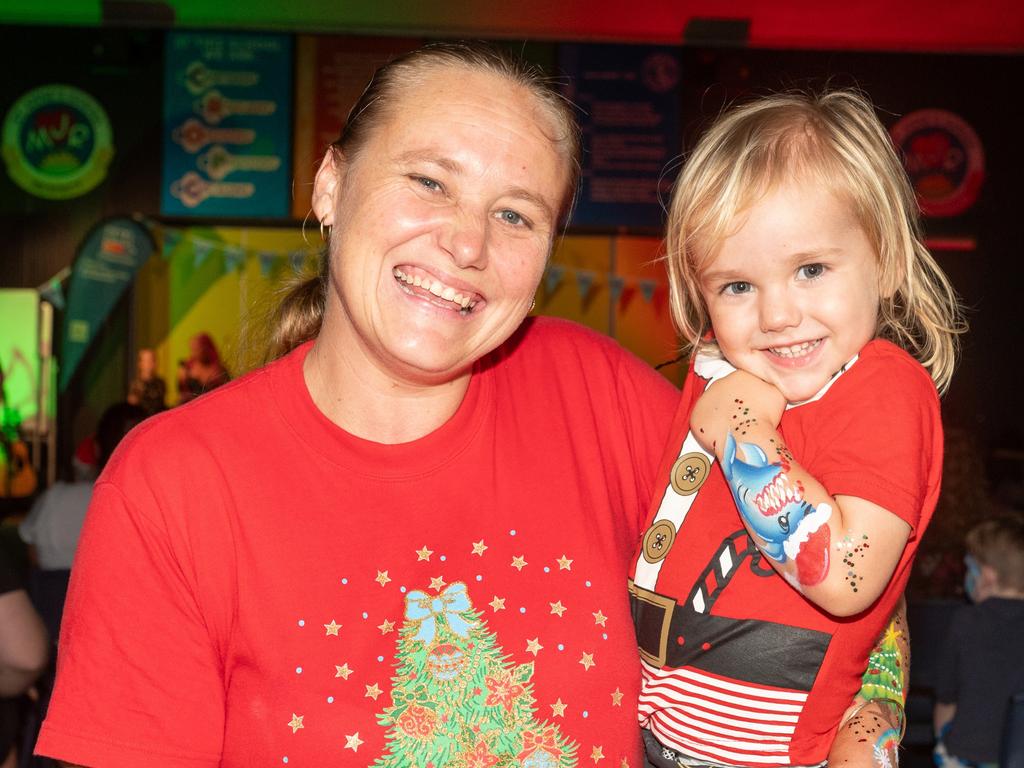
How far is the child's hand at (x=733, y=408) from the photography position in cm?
154

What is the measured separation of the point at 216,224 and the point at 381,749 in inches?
265

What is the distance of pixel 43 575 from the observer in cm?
365

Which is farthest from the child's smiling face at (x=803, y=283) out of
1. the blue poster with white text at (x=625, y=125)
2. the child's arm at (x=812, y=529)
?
the blue poster with white text at (x=625, y=125)

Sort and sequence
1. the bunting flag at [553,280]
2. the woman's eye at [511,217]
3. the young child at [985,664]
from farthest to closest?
the bunting flag at [553,280] → the young child at [985,664] → the woman's eye at [511,217]

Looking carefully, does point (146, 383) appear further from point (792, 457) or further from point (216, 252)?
point (792, 457)

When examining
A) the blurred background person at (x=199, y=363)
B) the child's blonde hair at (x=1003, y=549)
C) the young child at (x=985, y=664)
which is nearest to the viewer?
the young child at (x=985, y=664)

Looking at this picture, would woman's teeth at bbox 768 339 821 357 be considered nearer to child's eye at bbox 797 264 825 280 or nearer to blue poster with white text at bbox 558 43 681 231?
child's eye at bbox 797 264 825 280

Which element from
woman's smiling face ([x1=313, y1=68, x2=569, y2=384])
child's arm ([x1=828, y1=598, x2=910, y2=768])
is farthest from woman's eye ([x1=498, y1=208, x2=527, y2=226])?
child's arm ([x1=828, y1=598, x2=910, y2=768])

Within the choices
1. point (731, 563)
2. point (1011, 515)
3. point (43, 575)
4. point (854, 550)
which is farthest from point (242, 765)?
point (1011, 515)

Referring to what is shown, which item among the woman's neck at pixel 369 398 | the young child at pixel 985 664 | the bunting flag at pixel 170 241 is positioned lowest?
the young child at pixel 985 664

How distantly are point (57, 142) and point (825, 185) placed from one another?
7342 millimetres

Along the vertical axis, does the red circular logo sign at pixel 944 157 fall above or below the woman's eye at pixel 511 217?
above

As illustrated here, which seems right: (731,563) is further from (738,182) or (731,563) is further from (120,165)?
(120,165)

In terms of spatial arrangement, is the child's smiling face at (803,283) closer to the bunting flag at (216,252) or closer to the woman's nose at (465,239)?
the woman's nose at (465,239)
